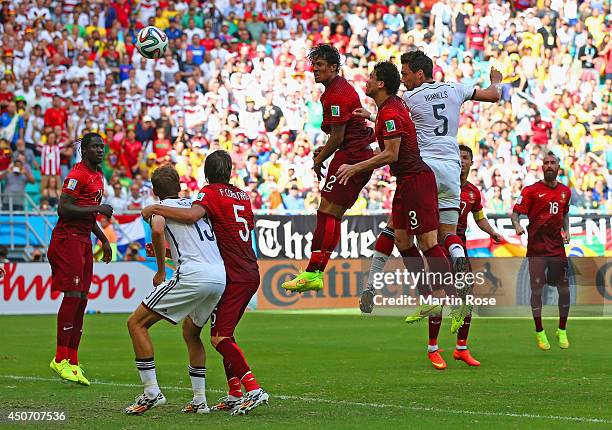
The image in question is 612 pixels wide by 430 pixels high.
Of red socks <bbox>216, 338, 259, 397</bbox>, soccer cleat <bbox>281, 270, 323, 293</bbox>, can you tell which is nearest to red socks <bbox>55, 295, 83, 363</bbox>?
soccer cleat <bbox>281, 270, 323, 293</bbox>

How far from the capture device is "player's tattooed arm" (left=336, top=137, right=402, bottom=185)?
1112cm

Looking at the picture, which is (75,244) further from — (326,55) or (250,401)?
(250,401)

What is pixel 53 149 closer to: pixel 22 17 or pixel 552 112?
pixel 22 17

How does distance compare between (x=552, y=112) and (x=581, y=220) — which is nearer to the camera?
(x=581, y=220)

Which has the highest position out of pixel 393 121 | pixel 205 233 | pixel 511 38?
pixel 511 38

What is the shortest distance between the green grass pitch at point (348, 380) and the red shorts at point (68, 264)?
1014 millimetres

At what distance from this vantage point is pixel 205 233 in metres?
9.40

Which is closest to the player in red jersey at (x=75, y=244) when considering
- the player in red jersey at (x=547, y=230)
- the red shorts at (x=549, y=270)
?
the player in red jersey at (x=547, y=230)

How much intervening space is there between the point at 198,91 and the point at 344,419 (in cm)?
2054

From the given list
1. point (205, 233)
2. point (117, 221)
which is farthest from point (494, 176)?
point (205, 233)

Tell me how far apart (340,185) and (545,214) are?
561 centimetres

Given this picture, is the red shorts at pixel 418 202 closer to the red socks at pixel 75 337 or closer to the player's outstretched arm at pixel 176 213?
the player's outstretched arm at pixel 176 213

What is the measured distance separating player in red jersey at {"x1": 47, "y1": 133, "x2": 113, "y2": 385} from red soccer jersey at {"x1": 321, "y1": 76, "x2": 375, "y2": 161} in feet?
8.02

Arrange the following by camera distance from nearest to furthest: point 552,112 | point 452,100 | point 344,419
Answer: point 344,419 < point 452,100 < point 552,112
